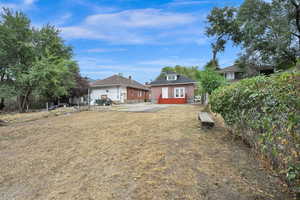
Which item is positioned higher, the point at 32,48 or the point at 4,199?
the point at 32,48

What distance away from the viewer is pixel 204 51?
26156 mm

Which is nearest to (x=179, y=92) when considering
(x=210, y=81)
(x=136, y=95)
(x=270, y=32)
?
(x=136, y=95)

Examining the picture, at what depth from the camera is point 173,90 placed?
21312 millimetres

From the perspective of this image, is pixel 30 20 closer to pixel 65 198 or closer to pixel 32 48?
pixel 32 48

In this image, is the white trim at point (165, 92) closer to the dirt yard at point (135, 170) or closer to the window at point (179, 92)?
the window at point (179, 92)

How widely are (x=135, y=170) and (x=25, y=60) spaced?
678 inches

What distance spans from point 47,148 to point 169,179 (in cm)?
339

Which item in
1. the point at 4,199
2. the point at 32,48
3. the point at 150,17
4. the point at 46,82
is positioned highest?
the point at 150,17

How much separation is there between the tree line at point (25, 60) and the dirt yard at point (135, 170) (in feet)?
33.6

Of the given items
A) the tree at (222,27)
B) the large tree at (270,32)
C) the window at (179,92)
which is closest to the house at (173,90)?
the window at (179,92)

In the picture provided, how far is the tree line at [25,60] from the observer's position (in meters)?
12.6

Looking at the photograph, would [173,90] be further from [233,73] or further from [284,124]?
[284,124]

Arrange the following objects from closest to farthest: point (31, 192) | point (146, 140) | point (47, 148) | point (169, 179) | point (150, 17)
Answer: point (31, 192)
point (169, 179)
point (47, 148)
point (146, 140)
point (150, 17)

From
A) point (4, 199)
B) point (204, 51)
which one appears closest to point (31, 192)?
point (4, 199)
